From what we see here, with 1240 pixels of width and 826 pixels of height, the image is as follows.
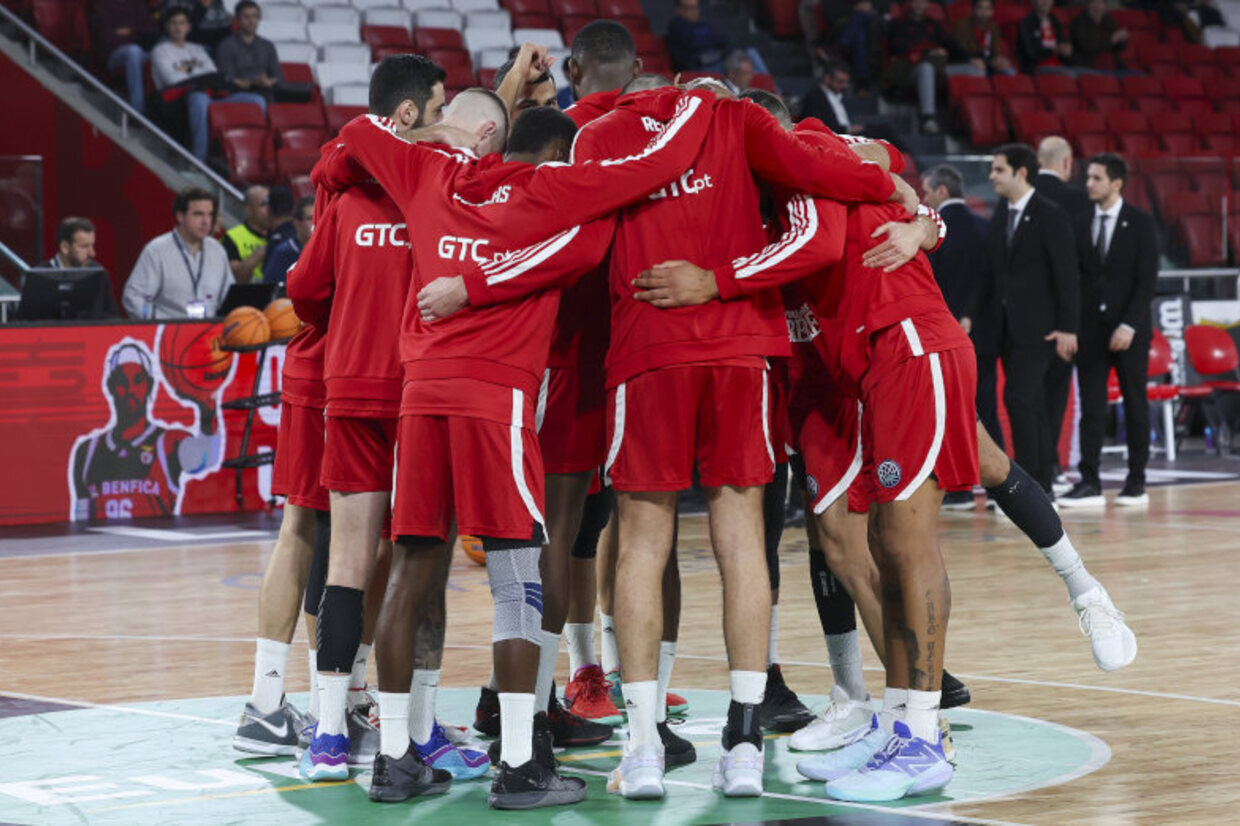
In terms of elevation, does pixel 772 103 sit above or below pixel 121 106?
above

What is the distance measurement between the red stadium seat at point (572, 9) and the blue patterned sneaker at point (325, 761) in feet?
46.5

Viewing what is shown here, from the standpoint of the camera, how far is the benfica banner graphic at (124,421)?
11195mm

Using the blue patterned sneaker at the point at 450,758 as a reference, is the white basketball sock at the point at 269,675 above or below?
above

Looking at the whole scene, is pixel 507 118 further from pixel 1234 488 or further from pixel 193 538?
pixel 1234 488

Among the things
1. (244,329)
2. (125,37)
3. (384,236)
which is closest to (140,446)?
(244,329)

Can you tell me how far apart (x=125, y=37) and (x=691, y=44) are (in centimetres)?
520

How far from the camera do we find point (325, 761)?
16.6 feet

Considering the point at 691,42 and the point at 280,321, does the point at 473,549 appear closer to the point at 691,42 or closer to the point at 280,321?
the point at 280,321

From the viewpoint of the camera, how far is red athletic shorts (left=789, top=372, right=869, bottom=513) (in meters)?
5.30

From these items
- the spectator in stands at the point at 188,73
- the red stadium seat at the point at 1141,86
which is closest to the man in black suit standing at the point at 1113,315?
the spectator in stands at the point at 188,73

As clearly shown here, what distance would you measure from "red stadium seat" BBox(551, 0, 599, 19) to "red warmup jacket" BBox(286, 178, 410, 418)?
13.7 metres

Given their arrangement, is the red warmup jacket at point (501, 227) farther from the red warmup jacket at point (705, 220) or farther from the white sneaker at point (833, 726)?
the white sneaker at point (833, 726)

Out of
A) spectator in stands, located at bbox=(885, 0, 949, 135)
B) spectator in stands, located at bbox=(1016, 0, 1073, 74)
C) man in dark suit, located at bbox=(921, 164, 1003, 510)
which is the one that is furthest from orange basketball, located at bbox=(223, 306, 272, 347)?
spectator in stands, located at bbox=(1016, 0, 1073, 74)

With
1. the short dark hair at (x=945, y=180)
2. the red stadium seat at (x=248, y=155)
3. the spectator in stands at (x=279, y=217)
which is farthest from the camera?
the red stadium seat at (x=248, y=155)
